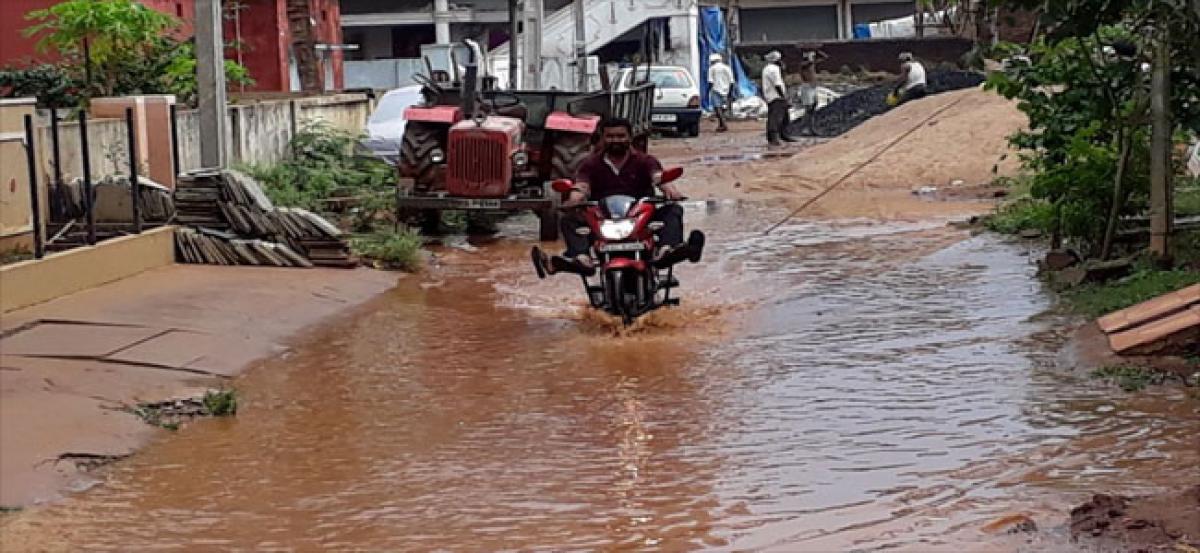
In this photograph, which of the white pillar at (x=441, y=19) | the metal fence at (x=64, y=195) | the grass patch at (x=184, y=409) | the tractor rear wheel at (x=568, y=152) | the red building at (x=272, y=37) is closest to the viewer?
the grass patch at (x=184, y=409)

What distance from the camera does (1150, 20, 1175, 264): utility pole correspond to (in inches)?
471

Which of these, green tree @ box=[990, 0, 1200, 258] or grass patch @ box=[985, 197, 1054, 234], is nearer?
green tree @ box=[990, 0, 1200, 258]

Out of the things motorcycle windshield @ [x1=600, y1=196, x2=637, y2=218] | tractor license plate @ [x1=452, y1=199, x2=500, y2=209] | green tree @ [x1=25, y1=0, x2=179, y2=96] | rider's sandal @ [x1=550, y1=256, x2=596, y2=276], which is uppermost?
green tree @ [x1=25, y1=0, x2=179, y2=96]

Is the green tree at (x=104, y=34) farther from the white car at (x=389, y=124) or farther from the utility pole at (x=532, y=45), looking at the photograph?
the utility pole at (x=532, y=45)

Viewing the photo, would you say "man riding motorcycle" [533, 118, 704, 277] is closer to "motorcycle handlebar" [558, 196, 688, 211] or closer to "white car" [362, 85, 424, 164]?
"motorcycle handlebar" [558, 196, 688, 211]

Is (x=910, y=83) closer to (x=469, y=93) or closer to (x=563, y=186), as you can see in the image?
(x=469, y=93)

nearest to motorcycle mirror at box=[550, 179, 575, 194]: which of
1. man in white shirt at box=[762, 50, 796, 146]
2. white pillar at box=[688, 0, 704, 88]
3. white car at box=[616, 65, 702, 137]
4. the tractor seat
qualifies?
the tractor seat

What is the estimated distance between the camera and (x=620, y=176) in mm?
12375

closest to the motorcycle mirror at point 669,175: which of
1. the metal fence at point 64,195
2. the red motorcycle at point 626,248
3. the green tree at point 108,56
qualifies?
the red motorcycle at point 626,248

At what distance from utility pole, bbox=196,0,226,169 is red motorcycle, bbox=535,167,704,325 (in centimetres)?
627

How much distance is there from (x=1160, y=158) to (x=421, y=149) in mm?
8274

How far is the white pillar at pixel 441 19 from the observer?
4688cm

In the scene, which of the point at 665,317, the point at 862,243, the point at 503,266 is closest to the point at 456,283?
the point at 503,266

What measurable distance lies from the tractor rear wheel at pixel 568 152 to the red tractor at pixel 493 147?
11 mm
